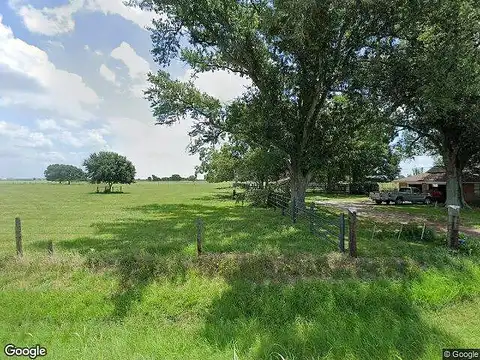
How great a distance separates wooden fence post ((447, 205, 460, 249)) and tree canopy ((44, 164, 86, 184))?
450ft

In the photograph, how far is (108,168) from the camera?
59938mm

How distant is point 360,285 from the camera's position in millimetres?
7441

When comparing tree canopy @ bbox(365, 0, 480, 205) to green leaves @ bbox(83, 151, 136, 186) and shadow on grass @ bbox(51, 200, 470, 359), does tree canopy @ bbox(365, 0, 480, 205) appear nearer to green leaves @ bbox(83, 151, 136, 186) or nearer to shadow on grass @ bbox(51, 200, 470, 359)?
shadow on grass @ bbox(51, 200, 470, 359)

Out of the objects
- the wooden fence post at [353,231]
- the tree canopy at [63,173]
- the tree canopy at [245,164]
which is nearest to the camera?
the wooden fence post at [353,231]

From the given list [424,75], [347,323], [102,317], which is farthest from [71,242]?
[424,75]

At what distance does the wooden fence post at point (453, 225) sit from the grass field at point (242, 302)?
39 centimetres

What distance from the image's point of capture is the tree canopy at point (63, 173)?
13064 centimetres

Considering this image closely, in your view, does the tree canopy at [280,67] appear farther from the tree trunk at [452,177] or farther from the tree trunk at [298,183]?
the tree trunk at [452,177]

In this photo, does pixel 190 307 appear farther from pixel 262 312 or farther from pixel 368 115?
pixel 368 115

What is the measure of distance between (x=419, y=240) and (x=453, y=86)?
713cm

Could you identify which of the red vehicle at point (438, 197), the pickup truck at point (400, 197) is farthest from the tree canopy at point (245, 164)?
the red vehicle at point (438, 197)

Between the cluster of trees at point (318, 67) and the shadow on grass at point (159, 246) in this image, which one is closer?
the shadow on grass at point (159, 246)

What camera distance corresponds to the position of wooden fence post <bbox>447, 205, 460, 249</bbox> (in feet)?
31.3

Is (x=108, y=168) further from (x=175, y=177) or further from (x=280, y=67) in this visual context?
(x=175, y=177)
